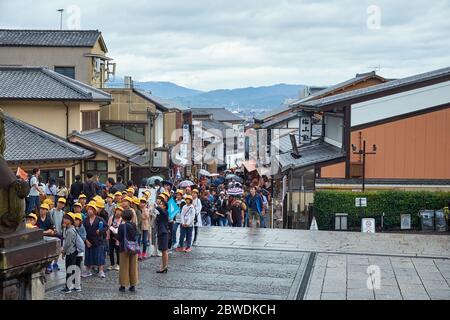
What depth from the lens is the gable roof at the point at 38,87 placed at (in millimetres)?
30297

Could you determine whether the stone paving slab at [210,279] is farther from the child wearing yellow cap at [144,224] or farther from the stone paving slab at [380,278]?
the stone paving slab at [380,278]

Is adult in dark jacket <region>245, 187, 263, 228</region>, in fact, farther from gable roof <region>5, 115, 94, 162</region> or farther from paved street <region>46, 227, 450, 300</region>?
gable roof <region>5, 115, 94, 162</region>

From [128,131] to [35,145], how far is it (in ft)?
37.0

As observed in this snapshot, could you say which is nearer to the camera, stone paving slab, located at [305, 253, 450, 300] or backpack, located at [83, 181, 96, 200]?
stone paving slab, located at [305, 253, 450, 300]

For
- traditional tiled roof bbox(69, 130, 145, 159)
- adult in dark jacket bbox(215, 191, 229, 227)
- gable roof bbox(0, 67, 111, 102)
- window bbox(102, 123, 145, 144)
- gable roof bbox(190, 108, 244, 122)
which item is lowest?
adult in dark jacket bbox(215, 191, 229, 227)

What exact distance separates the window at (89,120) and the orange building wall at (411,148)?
39.0 feet

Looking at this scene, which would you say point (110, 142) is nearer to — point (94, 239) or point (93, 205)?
point (93, 205)

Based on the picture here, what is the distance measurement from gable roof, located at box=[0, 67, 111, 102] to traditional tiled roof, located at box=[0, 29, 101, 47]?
24.7 feet

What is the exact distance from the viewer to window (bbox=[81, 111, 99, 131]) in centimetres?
3253

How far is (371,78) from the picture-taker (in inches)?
1796

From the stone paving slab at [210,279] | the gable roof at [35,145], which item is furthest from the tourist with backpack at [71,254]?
the gable roof at [35,145]

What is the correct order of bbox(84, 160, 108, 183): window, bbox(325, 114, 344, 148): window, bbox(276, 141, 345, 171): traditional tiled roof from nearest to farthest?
bbox(276, 141, 345, 171): traditional tiled roof → bbox(325, 114, 344, 148): window → bbox(84, 160, 108, 183): window

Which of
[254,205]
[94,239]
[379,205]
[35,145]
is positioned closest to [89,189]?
[94,239]

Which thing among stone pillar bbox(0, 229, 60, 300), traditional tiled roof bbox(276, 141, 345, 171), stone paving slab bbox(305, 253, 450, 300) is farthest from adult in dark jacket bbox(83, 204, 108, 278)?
traditional tiled roof bbox(276, 141, 345, 171)
